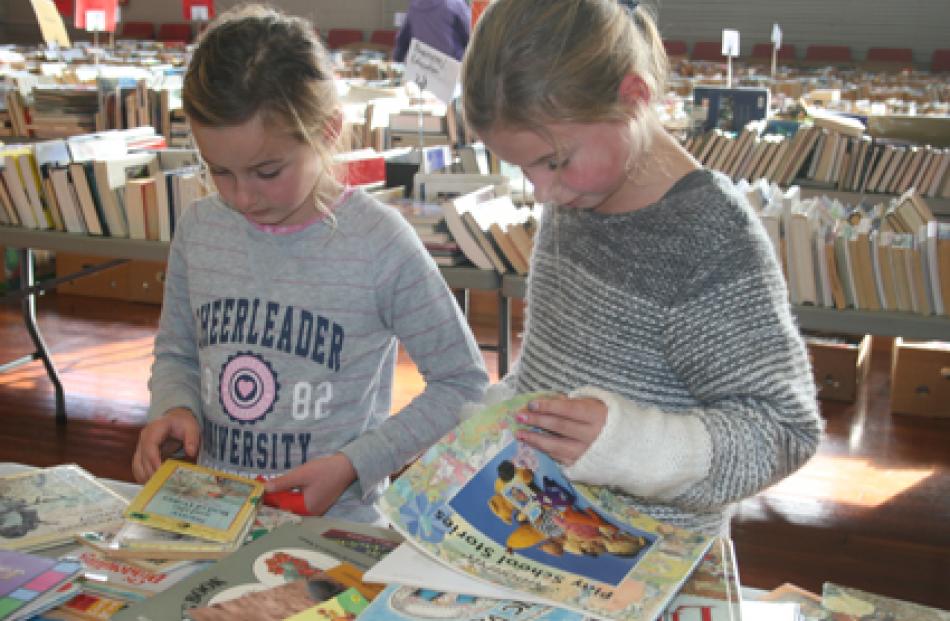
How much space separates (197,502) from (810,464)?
118 inches

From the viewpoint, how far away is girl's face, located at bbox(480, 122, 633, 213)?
105 cm

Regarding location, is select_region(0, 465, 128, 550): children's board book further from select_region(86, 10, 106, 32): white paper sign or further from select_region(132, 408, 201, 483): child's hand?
select_region(86, 10, 106, 32): white paper sign

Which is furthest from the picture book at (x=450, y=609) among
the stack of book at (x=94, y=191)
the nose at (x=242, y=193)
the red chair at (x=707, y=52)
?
the red chair at (x=707, y=52)

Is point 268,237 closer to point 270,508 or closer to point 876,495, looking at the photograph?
point 270,508

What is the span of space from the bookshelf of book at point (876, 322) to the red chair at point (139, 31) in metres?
14.2

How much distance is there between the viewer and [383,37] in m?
14.5

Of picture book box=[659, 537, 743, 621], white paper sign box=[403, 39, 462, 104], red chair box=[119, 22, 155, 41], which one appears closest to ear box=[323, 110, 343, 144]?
picture book box=[659, 537, 743, 621]

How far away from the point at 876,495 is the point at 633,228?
279 cm

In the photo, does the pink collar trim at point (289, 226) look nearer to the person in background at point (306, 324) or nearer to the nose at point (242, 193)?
the person in background at point (306, 324)

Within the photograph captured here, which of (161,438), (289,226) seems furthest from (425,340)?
(161,438)

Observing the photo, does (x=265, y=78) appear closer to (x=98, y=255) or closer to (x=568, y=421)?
(x=568, y=421)

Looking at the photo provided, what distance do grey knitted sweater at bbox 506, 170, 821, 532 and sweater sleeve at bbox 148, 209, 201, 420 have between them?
673mm

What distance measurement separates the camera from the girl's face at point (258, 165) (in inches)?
54.7

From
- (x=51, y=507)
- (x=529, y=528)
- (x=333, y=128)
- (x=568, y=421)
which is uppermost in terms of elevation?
(x=333, y=128)
